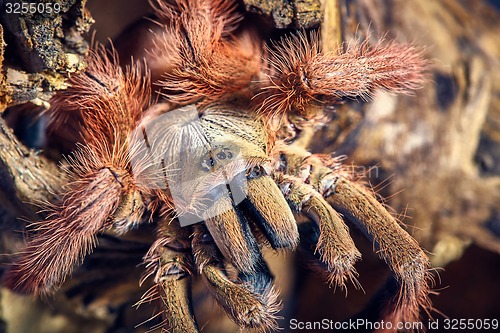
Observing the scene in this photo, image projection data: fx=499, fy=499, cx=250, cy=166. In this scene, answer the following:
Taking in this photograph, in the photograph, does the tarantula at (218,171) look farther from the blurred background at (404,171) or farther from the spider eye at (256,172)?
→ the blurred background at (404,171)

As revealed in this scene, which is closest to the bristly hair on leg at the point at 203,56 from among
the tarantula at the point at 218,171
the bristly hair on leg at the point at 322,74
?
the tarantula at the point at 218,171

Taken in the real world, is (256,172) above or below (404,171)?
above

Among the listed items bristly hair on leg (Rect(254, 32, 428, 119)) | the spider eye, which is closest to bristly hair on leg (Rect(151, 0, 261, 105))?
bristly hair on leg (Rect(254, 32, 428, 119))

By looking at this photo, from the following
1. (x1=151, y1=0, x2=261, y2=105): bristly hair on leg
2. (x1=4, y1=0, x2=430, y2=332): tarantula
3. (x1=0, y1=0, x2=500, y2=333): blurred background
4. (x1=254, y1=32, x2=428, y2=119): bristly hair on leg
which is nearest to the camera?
(x1=4, y1=0, x2=430, y2=332): tarantula

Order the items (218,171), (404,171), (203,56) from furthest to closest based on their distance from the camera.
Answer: (404,171)
(203,56)
(218,171)

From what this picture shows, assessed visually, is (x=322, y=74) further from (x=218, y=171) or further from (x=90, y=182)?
(x=90, y=182)

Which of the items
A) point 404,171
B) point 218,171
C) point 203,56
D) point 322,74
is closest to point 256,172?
point 218,171

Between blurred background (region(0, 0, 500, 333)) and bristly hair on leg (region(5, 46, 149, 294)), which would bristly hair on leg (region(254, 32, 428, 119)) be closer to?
blurred background (region(0, 0, 500, 333))
